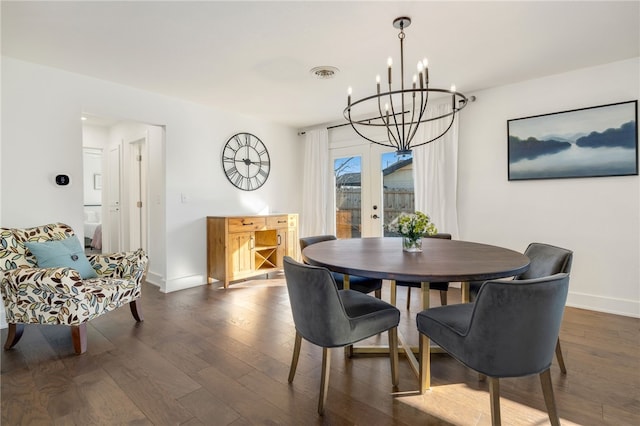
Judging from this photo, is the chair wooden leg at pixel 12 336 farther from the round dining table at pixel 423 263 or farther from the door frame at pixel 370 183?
the door frame at pixel 370 183

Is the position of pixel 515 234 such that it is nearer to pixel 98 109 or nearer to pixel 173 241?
pixel 173 241

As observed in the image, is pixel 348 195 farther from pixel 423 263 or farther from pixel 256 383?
pixel 256 383

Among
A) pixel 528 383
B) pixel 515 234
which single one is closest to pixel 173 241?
pixel 528 383

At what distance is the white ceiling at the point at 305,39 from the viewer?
214 cm

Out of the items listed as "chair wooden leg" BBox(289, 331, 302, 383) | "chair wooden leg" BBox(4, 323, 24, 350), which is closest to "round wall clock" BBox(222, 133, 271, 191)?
"chair wooden leg" BBox(4, 323, 24, 350)

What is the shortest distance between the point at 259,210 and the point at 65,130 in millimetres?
2524

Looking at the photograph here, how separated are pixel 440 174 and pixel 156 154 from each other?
363cm

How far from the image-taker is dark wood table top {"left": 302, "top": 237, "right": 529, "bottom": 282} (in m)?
1.59

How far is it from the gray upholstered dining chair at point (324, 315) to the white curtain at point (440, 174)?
96.4 inches

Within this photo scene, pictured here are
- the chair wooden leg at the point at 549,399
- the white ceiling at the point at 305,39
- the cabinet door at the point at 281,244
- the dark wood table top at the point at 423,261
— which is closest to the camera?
the chair wooden leg at the point at 549,399

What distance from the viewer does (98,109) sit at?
3344 mm

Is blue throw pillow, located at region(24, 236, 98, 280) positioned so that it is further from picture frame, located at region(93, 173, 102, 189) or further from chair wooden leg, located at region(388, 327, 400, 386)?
picture frame, located at region(93, 173, 102, 189)

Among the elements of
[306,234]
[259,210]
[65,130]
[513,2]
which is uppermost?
[513,2]

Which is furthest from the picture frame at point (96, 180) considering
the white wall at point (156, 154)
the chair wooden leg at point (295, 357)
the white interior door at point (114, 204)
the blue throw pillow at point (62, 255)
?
the chair wooden leg at point (295, 357)
